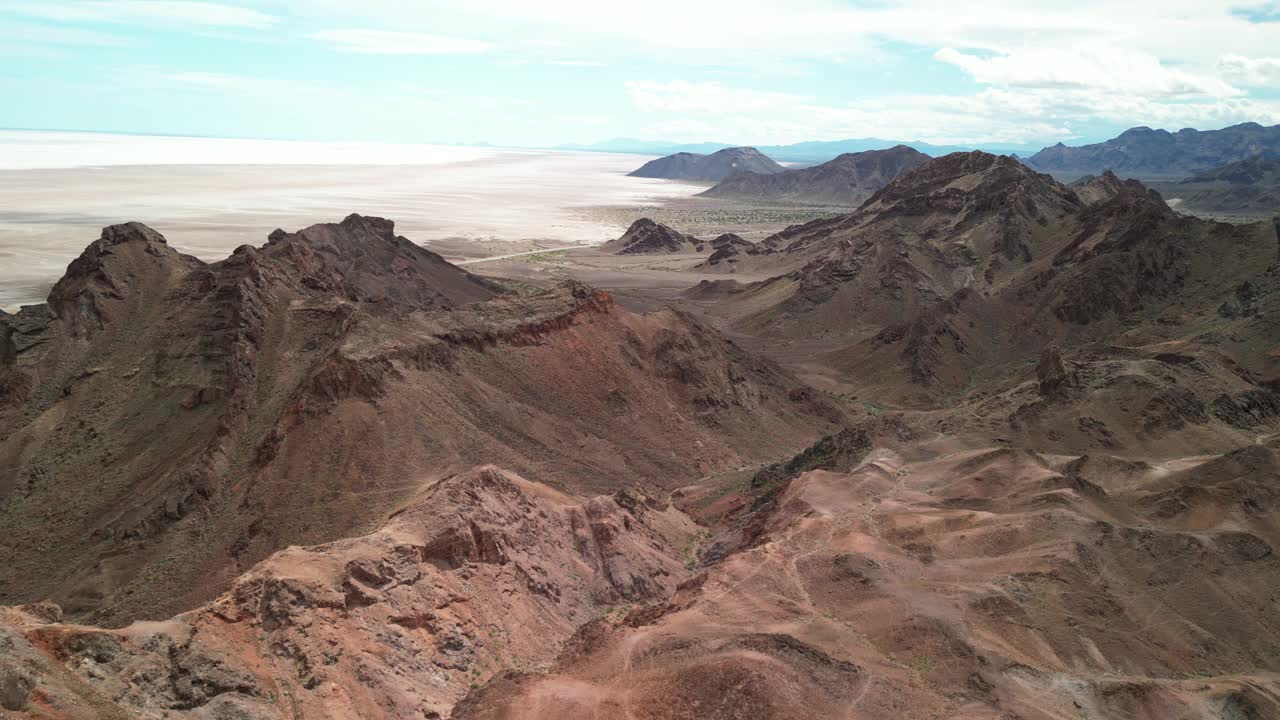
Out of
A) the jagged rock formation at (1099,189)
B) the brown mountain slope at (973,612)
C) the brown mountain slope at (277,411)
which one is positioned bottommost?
the brown mountain slope at (973,612)

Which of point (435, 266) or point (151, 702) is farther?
point (435, 266)

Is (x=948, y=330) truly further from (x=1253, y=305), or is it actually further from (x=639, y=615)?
(x=639, y=615)

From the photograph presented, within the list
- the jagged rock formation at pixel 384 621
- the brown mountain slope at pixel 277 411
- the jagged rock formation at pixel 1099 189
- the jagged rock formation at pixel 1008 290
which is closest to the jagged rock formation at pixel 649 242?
the jagged rock formation at pixel 1008 290

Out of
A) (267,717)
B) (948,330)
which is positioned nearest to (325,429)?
(267,717)

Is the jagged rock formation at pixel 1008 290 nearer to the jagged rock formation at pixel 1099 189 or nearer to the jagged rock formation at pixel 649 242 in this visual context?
the jagged rock formation at pixel 1099 189

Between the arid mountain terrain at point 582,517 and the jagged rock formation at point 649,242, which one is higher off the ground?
the jagged rock formation at point 649,242

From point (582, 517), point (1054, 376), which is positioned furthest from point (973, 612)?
point (1054, 376)
